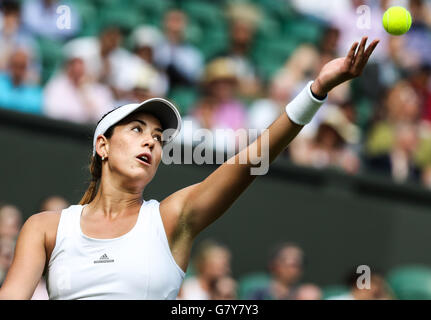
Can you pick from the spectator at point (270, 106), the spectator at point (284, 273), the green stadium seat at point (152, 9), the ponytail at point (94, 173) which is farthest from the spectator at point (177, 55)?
the ponytail at point (94, 173)

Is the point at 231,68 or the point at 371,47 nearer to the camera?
the point at 371,47

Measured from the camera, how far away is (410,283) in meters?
7.64

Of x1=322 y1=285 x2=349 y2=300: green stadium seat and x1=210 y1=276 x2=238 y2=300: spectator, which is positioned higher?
x1=322 y1=285 x2=349 y2=300: green stadium seat

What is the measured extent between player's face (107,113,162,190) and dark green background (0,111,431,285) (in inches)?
134

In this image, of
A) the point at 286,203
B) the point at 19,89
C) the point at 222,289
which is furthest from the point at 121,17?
the point at 222,289

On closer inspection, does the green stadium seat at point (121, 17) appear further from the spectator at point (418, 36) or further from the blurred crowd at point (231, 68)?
the spectator at point (418, 36)

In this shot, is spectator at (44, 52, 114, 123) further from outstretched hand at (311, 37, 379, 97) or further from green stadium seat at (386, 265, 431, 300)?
outstretched hand at (311, 37, 379, 97)

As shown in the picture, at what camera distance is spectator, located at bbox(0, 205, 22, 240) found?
6.04 meters

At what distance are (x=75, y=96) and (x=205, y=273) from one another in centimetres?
201

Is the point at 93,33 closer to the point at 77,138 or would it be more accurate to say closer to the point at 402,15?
the point at 77,138

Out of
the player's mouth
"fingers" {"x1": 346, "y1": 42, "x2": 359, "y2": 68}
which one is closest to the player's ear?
the player's mouth

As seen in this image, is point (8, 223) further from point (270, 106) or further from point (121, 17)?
point (121, 17)

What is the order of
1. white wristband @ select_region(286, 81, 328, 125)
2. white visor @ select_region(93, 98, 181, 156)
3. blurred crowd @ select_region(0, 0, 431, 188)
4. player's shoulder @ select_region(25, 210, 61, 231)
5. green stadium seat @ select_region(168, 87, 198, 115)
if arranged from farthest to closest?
green stadium seat @ select_region(168, 87, 198, 115) < blurred crowd @ select_region(0, 0, 431, 188) < white visor @ select_region(93, 98, 181, 156) < player's shoulder @ select_region(25, 210, 61, 231) < white wristband @ select_region(286, 81, 328, 125)

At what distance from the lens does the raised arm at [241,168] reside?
3.15 m
